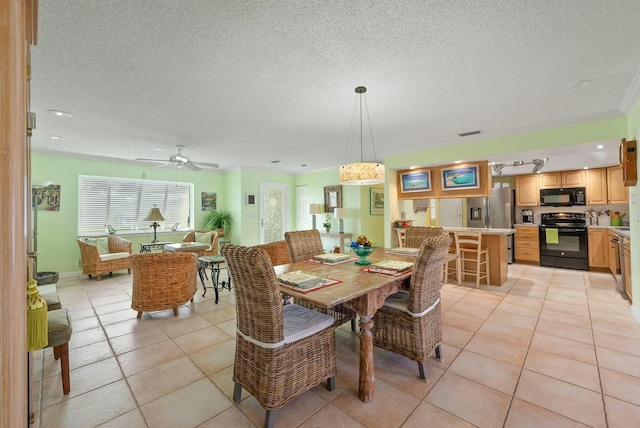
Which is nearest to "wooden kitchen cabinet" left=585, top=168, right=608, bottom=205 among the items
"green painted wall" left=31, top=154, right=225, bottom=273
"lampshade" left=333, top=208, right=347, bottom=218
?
"lampshade" left=333, top=208, right=347, bottom=218

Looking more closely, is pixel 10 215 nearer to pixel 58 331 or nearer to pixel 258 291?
pixel 258 291

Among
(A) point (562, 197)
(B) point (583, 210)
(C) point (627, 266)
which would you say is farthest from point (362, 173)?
(B) point (583, 210)

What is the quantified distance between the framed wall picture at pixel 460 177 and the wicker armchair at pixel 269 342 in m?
3.92

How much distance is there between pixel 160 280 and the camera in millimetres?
3119

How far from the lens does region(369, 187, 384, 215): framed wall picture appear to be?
22.2 feet

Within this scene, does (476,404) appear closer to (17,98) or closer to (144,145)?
(17,98)

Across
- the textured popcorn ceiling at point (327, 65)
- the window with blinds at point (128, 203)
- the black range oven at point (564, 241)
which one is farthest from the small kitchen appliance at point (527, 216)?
the window with blinds at point (128, 203)

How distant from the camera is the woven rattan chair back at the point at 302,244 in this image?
9.87 ft

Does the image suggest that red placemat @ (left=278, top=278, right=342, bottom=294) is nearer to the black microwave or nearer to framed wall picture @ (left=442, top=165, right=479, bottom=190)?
framed wall picture @ (left=442, top=165, right=479, bottom=190)

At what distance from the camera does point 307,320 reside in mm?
1841

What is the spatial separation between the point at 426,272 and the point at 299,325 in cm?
97

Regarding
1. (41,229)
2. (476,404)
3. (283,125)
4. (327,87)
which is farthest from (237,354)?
(41,229)

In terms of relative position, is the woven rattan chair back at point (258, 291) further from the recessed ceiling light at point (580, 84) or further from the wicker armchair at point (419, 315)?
the recessed ceiling light at point (580, 84)

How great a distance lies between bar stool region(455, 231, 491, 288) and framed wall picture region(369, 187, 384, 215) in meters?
2.48
